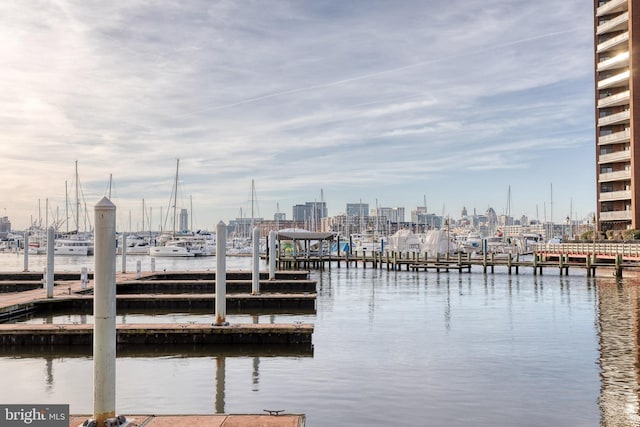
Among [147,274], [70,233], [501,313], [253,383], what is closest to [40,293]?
[147,274]

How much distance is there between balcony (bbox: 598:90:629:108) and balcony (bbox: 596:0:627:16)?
11370 mm

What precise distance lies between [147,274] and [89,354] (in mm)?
29233

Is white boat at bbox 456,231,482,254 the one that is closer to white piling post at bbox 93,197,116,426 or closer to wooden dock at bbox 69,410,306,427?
wooden dock at bbox 69,410,306,427

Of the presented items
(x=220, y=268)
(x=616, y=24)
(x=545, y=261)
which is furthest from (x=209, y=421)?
(x=616, y=24)

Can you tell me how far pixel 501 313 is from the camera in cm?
3356

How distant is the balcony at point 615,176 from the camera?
269 feet

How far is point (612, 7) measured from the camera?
83.9 meters

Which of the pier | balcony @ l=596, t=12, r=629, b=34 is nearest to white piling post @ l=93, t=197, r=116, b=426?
the pier

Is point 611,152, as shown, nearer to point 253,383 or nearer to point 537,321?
point 537,321

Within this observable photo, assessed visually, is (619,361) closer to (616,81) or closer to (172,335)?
(172,335)

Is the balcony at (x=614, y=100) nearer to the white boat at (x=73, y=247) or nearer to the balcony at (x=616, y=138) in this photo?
the balcony at (x=616, y=138)

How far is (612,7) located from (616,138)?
58.4ft

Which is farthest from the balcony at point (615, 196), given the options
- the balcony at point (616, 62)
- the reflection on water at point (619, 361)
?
the reflection on water at point (619, 361)

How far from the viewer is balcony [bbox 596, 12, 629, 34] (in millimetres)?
81688
